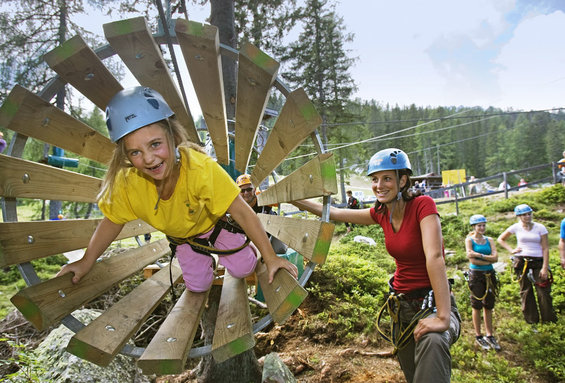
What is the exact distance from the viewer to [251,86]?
199cm

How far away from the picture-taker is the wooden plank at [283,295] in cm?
147

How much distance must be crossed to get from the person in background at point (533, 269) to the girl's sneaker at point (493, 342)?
3.25 ft

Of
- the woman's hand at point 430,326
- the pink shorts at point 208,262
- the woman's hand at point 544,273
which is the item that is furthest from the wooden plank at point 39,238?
the woman's hand at point 544,273

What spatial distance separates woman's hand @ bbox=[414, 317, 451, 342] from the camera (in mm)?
1933

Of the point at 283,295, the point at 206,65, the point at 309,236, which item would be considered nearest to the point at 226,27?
the point at 206,65

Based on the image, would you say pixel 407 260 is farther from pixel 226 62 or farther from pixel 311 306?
pixel 226 62

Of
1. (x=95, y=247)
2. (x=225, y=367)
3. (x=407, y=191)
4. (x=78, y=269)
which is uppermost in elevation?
(x=407, y=191)

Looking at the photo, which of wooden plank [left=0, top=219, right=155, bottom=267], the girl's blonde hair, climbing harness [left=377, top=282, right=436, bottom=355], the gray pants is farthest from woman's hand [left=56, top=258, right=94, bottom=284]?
the gray pants

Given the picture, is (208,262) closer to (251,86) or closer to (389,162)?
(251,86)

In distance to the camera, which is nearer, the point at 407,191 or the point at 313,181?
the point at 313,181

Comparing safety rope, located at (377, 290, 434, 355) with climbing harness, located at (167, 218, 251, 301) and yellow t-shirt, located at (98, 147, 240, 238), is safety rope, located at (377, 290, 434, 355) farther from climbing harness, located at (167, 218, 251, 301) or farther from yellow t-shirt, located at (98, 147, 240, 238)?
yellow t-shirt, located at (98, 147, 240, 238)

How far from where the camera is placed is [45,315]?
5.11 feet

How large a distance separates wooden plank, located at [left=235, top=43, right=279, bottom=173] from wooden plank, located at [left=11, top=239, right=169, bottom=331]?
128cm

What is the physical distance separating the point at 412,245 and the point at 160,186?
5.47ft
